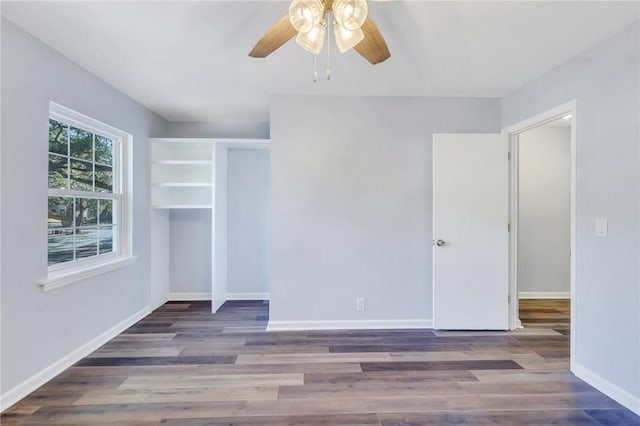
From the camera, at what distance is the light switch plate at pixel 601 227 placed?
2.15 m

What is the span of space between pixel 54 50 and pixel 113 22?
0.71 metres

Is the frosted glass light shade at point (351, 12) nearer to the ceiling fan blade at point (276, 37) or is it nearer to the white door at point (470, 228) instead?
the ceiling fan blade at point (276, 37)

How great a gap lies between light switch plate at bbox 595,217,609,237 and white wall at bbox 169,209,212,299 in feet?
13.1

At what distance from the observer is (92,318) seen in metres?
2.80

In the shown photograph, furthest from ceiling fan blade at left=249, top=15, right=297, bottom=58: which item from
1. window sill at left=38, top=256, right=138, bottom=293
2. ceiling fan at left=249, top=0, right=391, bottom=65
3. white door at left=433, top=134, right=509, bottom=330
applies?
window sill at left=38, top=256, right=138, bottom=293

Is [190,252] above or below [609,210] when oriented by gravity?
below

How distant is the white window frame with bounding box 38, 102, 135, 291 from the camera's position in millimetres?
2459

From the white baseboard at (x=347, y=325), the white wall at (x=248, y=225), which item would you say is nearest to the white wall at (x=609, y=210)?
the white baseboard at (x=347, y=325)

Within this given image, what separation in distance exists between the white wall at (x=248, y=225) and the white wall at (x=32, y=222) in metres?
1.72

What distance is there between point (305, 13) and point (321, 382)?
226cm

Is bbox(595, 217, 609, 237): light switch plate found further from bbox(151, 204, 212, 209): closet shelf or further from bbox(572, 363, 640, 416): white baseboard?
bbox(151, 204, 212, 209): closet shelf

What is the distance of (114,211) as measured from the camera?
333cm

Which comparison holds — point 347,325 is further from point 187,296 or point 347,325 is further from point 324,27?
point 324,27

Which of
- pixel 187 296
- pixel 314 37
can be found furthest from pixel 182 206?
pixel 314 37
